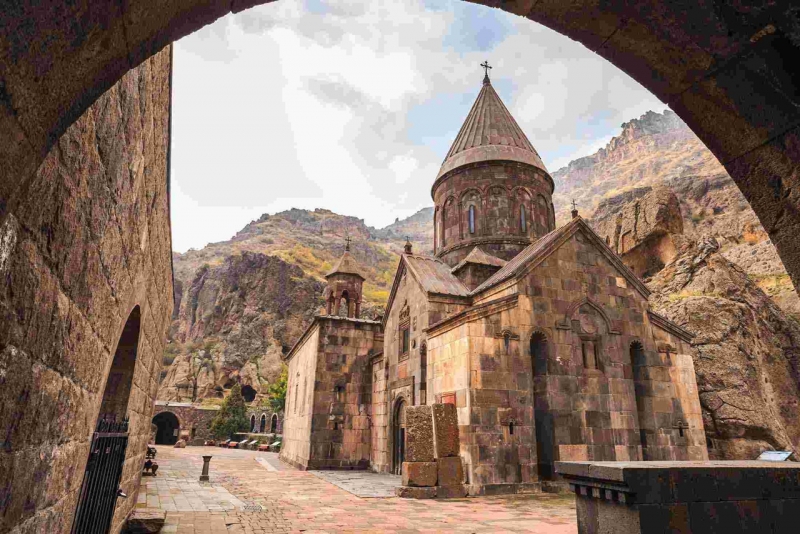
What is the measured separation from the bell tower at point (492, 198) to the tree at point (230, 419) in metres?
22.6

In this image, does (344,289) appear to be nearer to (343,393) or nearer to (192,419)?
(343,393)

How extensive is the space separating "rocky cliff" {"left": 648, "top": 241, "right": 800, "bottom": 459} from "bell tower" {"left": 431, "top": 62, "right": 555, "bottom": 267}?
597 centimetres

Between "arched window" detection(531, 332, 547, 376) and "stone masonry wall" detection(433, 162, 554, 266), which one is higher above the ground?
"stone masonry wall" detection(433, 162, 554, 266)

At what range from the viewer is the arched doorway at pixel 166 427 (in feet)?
109

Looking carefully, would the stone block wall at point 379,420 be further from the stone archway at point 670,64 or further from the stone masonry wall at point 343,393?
the stone archway at point 670,64

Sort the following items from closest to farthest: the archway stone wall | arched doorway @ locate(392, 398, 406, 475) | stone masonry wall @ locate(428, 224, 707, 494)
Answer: stone masonry wall @ locate(428, 224, 707, 494) < arched doorway @ locate(392, 398, 406, 475) < the archway stone wall

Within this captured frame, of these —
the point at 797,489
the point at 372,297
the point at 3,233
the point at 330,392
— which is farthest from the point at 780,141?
the point at 372,297

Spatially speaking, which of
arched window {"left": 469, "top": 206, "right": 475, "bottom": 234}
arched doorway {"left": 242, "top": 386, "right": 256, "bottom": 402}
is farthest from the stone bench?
arched doorway {"left": 242, "top": 386, "right": 256, "bottom": 402}

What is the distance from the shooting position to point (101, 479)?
3.19 m

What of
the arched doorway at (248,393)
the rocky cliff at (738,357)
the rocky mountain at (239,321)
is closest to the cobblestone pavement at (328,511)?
the rocky cliff at (738,357)

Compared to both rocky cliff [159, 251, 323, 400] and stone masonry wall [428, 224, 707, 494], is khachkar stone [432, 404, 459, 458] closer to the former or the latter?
stone masonry wall [428, 224, 707, 494]

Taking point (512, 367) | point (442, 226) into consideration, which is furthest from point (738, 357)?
point (442, 226)

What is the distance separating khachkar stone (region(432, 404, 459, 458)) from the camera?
380 inches

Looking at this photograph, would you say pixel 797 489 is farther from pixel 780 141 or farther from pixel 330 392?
pixel 330 392
